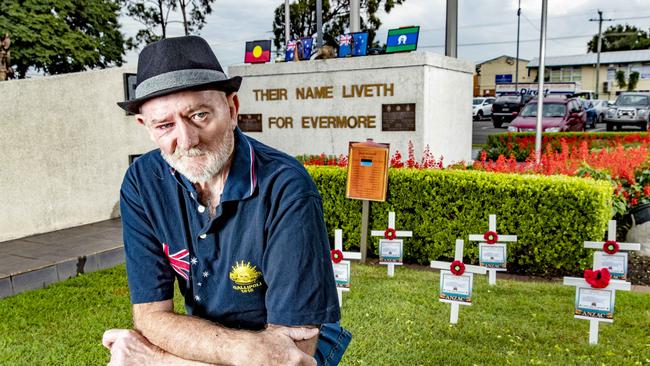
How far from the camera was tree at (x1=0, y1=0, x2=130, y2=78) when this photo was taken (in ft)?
73.1

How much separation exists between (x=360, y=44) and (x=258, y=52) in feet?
7.85

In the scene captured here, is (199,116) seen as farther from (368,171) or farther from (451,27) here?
(451,27)

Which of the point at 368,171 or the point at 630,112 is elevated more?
the point at 630,112

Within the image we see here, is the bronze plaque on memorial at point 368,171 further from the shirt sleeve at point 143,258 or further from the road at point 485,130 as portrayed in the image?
the road at point 485,130

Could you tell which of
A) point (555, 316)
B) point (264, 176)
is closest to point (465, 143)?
point (555, 316)

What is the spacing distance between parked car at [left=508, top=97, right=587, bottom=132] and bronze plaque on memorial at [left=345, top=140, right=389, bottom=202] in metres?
13.8

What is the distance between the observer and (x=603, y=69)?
62000 millimetres

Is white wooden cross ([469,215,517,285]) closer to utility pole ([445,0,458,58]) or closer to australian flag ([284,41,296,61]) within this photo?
australian flag ([284,41,296,61])

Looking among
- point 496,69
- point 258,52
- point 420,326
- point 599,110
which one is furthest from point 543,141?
point 496,69

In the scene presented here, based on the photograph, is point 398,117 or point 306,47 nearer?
point 398,117

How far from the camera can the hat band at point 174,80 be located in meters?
1.49

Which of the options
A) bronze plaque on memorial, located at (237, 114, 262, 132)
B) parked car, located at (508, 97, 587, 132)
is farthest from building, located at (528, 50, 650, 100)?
bronze plaque on memorial, located at (237, 114, 262, 132)

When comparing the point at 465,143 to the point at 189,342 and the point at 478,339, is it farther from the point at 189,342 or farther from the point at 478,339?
the point at 189,342

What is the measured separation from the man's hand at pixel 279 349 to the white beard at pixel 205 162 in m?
0.47
